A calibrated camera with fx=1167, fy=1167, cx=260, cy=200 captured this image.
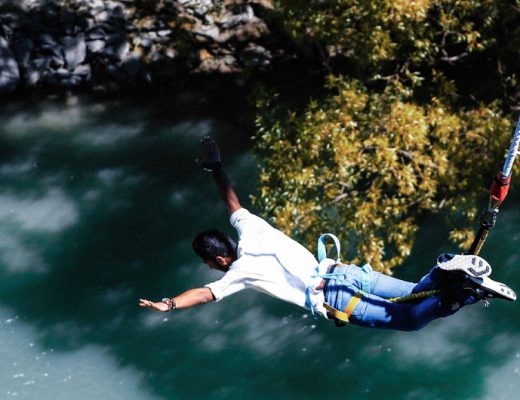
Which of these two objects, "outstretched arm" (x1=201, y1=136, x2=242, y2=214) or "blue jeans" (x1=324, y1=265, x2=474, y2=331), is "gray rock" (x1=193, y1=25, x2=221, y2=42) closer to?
"outstretched arm" (x1=201, y1=136, x2=242, y2=214)

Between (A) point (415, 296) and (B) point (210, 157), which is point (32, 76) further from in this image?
(A) point (415, 296)

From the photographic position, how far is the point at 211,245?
16.4ft

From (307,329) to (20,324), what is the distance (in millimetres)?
2422

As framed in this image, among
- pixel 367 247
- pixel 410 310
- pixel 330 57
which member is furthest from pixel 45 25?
pixel 410 310

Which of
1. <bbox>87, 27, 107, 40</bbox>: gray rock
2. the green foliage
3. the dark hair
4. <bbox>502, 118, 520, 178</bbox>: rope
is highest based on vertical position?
<bbox>502, 118, 520, 178</bbox>: rope

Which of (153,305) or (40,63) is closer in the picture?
(153,305)

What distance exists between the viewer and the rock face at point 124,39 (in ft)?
36.4

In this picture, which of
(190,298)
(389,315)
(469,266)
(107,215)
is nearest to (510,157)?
(469,266)

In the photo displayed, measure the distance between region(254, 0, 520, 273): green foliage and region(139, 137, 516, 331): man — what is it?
8.13 ft

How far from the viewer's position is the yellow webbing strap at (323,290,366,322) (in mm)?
5156

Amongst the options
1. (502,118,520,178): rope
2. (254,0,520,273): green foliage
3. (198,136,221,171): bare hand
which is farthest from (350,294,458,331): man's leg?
(254,0,520,273): green foliage

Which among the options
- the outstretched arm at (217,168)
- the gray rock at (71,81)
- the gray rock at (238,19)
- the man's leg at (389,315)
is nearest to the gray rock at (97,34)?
the gray rock at (71,81)

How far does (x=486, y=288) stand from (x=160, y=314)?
5475 mm

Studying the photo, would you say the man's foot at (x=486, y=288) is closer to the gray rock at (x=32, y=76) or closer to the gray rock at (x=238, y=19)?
the gray rock at (x=238, y=19)
